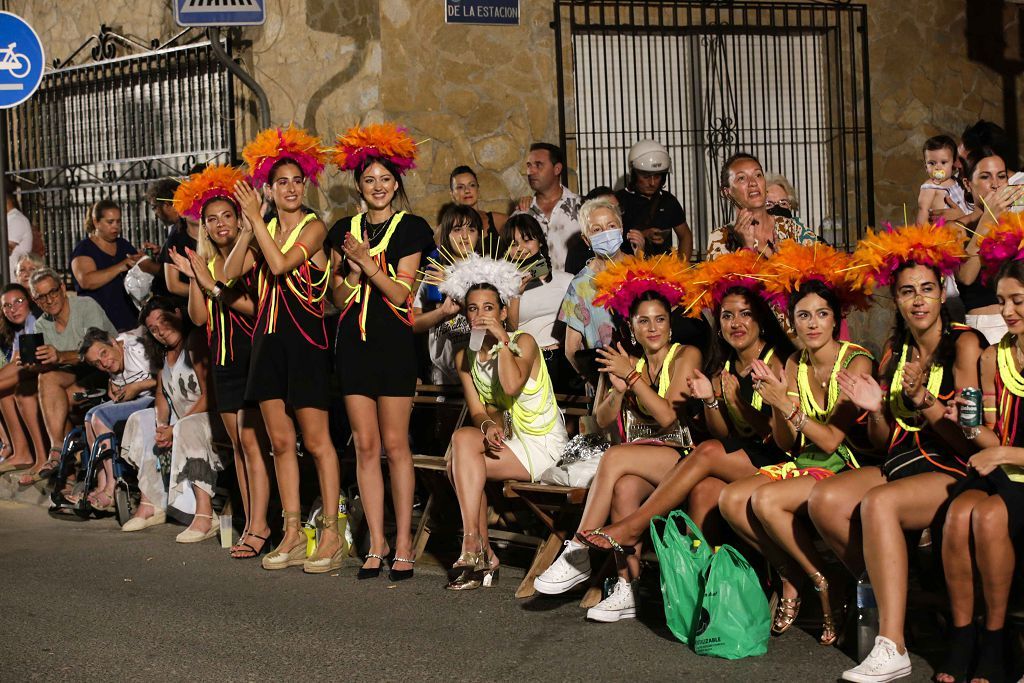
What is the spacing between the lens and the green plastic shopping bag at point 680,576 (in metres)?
5.87

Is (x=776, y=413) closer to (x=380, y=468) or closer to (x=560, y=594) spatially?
(x=560, y=594)

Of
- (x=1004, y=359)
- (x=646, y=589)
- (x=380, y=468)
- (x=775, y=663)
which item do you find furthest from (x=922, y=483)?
(x=380, y=468)

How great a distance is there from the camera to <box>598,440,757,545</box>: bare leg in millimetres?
6223

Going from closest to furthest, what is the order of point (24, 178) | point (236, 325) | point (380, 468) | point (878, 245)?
1. point (878, 245)
2. point (380, 468)
3. point (236, 325)
4. point (24, 178)

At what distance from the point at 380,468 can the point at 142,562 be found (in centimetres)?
151

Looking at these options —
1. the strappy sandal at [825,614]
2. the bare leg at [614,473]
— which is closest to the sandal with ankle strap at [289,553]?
the bare leg at [614,473]

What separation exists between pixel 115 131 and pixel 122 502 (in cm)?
574

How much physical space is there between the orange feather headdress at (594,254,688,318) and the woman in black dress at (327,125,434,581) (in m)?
1.15

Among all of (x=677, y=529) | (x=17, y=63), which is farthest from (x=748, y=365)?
(x=17, y=63)

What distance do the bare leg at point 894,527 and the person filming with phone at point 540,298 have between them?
313cm

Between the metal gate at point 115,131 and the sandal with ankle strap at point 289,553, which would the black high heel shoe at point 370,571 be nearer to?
the sandal with ankle strap at point 289,553

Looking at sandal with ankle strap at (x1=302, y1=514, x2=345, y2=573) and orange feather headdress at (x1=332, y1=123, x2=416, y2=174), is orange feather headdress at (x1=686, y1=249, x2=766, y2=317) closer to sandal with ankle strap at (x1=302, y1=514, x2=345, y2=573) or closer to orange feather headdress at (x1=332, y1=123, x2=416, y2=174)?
orange feather headdress at (x1=332, y1=123, x2=416, y2=174)

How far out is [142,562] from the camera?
26.8 feet

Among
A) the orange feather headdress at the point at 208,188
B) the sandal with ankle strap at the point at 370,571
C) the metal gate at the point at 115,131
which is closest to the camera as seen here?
the sandal with ankle strap at the point at 370,571
